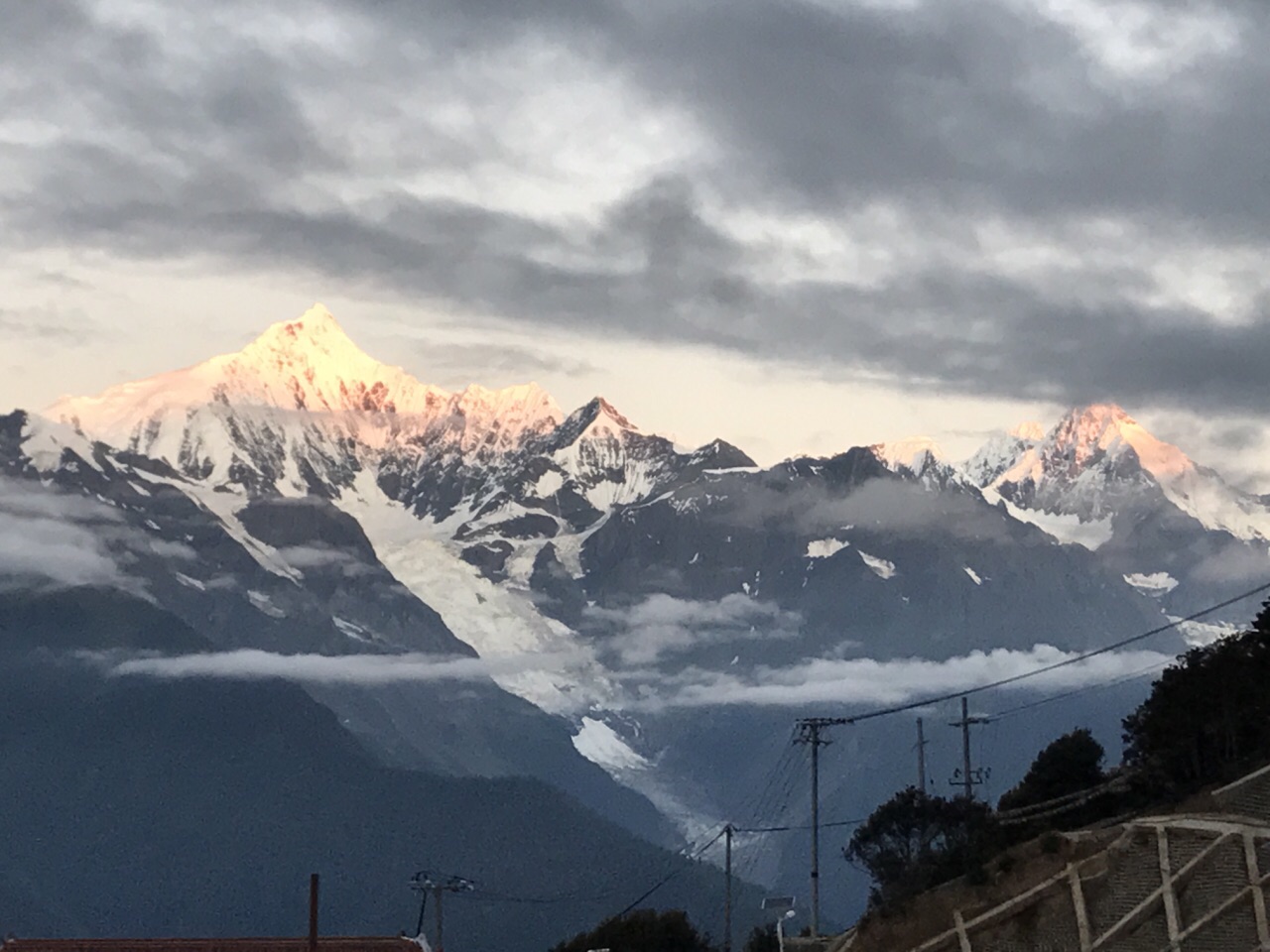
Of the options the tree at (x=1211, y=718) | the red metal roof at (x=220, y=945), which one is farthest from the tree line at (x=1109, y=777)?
the red metal roof at (x=220, y=945)

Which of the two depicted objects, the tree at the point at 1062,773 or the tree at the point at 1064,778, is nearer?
the tree at the point at 1064,778

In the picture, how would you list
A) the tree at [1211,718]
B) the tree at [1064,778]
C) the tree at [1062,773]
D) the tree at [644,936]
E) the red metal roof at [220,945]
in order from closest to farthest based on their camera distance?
the tree at [1211,718], the tree at [1064,778], the tree at [1062,773], the red metal roof at [220,945], the tree at [644,936]

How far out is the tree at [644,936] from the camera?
160125 millimetres

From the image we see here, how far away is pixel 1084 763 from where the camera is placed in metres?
135

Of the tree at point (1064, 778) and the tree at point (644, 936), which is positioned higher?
the tree at point (1064, 778)

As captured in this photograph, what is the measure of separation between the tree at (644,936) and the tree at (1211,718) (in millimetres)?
51998

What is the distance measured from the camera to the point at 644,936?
16250 cm

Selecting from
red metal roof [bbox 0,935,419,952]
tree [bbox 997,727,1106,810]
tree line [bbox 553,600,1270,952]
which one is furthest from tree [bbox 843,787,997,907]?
red metal roof [bbox 0,935,419,952]

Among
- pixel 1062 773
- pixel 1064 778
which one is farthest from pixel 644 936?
pixel 1064 778

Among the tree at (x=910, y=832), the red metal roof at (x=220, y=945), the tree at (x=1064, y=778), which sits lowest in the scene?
the red metal roof at (x=220, y=945)

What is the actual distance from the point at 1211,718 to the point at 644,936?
6454 centimetres

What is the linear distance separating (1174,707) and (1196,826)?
51632 mm

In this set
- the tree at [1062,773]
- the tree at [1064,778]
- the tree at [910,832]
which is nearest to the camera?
the tree at [1064,778]

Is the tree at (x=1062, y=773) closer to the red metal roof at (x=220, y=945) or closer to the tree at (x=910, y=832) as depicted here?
the tree at (x=910, y=832)
